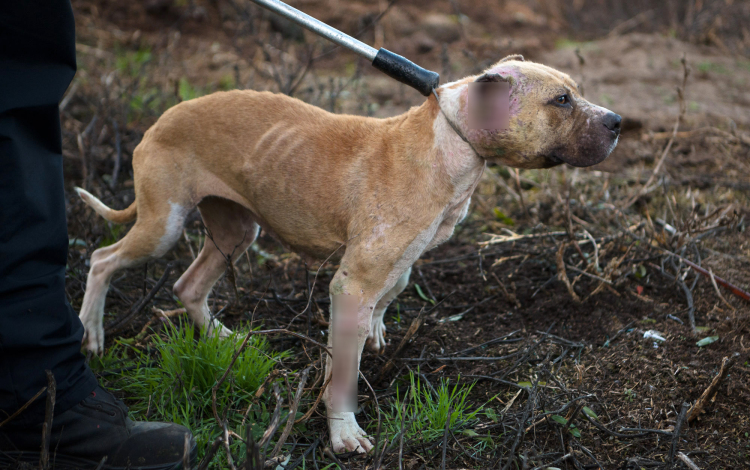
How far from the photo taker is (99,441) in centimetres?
223

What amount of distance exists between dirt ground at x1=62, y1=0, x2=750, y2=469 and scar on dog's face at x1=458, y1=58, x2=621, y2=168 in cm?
101

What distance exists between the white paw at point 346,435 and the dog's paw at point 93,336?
4.59 ft

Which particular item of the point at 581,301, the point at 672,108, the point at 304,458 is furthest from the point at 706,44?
the point at 304,458

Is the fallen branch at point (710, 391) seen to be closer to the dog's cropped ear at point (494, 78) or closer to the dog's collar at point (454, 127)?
the dog's collar at point (454, 127)

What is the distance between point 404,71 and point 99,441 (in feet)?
6.39

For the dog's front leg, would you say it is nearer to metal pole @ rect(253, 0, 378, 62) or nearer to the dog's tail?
metal pole @ rect(253, 0, 378, 62)

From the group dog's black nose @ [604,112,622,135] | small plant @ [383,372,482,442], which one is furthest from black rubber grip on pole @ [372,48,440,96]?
small plant @ [383,372,482,442]

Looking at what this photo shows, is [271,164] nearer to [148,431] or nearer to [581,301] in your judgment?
[148,431]

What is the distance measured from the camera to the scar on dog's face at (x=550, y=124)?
7.98 ft

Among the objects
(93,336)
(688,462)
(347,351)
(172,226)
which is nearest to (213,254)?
(172,226)

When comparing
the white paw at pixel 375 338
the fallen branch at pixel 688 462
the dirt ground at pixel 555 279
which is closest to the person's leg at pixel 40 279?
the dirt ground at pixel 555 279

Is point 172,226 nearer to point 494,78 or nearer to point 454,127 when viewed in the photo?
point 454,127

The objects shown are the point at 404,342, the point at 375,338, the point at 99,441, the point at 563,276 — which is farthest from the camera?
the point at 563,276

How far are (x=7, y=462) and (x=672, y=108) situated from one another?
7.35 meters
